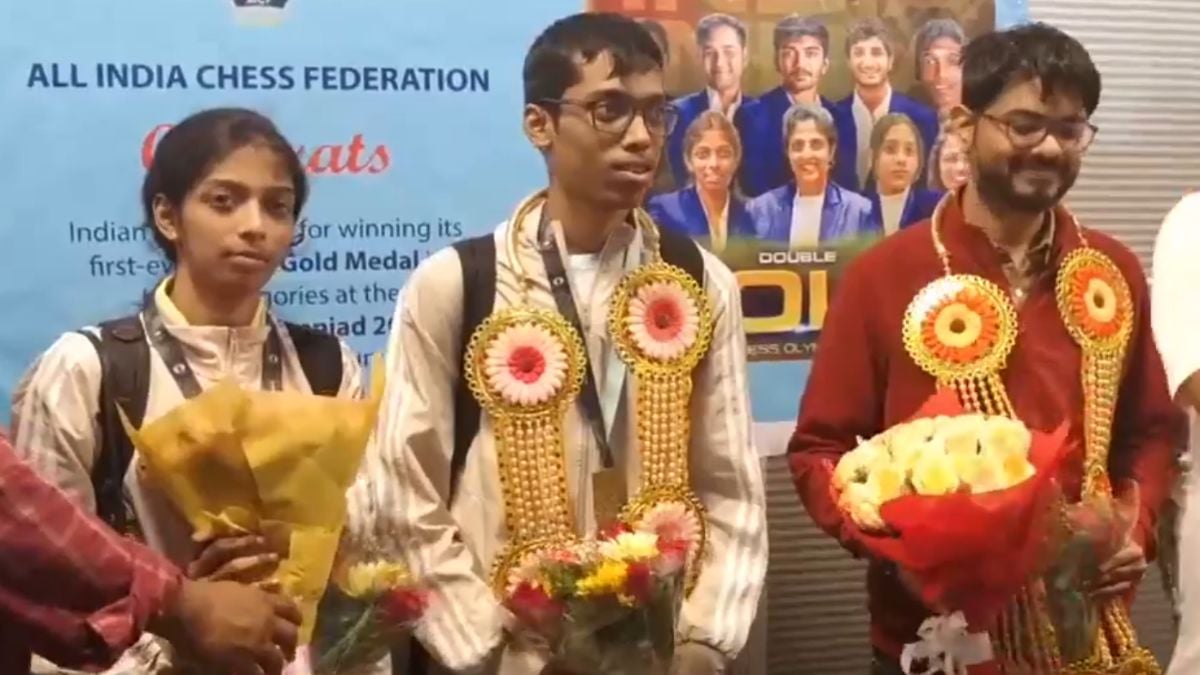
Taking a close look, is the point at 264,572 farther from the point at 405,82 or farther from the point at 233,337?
the point at 405,82

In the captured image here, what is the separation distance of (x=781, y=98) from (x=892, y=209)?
1.09ft

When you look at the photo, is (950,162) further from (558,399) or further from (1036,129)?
(558,399)

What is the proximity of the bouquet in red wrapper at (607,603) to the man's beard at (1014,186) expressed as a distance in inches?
32.2

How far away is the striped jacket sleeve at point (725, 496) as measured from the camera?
223cm

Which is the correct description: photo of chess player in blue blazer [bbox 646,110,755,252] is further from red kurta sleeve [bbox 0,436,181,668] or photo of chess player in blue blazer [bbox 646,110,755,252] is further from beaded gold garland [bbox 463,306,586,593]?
red kurta sleeve [bbox 0,436,181,668]

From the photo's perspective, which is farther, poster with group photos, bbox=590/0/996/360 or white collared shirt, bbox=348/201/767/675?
poster with group photos, bbox=590/0/996/360

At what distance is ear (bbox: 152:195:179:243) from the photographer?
7.15 feet

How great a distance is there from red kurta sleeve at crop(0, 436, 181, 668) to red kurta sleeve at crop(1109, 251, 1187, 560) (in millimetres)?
1562

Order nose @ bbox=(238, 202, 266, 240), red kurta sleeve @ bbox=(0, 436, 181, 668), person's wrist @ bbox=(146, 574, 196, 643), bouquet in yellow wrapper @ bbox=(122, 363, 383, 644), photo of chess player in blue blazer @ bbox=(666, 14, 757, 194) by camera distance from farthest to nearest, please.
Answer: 1. photo of chess player in blue blazer @ bbox=(666, 14, 757, 194)
2. nose @ bbox=(238, 202, 266, 240)
3. bouquet in yellow wrapper @ bbox=(122, 363, 383, 644)
4. person's wrist @ bbox=(146, 574, 196, 643)
5. red kurta sleeve @ bbox=(0, 436, 181, 668)

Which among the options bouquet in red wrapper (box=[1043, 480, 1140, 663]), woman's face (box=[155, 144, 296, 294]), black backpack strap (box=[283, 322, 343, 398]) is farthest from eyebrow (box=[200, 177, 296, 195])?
bouquet in red wrapper (box=[1043, 480, 1140, 663])

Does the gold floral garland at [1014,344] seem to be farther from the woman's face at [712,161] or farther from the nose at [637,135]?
the woman's face at [712,161]

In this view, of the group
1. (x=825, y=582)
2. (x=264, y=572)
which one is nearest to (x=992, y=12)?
(x=825, y=582)

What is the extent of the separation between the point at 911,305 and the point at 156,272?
1238 millimetres

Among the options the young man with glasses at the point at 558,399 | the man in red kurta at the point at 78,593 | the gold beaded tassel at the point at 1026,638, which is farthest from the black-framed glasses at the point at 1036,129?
the man in red kurta at the point at 78,593
